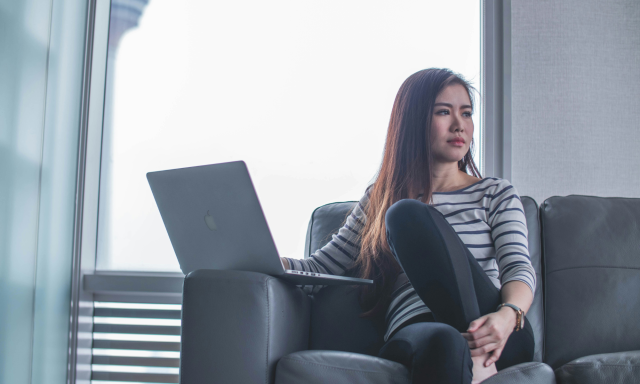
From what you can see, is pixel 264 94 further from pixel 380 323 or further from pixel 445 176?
pixel 380 323

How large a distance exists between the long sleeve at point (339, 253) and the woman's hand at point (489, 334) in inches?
20.5

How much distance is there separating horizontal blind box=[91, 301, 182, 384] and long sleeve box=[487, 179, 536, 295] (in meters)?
1.20

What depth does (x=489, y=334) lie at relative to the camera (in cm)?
82

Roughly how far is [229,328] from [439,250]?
16.4 inches

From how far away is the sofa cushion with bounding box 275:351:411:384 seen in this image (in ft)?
2.58

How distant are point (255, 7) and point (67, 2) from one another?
0.71 m

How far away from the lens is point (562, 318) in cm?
122

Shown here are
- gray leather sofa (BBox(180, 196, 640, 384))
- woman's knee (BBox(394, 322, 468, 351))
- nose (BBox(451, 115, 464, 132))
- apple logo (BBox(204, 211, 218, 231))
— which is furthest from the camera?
nose (BBox(451, 115, 464, 132))

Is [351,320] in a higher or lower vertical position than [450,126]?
lower

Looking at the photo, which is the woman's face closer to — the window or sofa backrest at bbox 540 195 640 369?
sofa backrest at bbox 540 195 640 369

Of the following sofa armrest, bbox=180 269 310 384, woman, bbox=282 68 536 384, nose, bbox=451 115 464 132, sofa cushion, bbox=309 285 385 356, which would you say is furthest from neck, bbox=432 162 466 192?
sofa armrest, bbox=180 269 310 384

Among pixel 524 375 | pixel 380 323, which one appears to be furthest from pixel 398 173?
pixel 524 375

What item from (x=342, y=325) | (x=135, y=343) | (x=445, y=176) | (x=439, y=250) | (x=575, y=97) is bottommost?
(x=135, y=343)

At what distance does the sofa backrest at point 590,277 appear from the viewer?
1.19m
